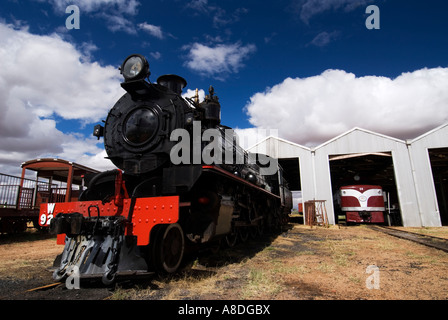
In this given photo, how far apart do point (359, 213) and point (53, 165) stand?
50.4 ft

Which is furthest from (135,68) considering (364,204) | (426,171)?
(426,171)

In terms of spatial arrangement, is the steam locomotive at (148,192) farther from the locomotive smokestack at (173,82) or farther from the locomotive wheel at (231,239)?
the locomotive wheel at (231,239)

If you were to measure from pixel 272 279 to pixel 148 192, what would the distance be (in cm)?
228

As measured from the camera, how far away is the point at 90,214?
3.97 m

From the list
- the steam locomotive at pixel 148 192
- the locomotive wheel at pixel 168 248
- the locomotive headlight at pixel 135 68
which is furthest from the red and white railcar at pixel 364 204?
the locomotive headlight at pixel 135 68

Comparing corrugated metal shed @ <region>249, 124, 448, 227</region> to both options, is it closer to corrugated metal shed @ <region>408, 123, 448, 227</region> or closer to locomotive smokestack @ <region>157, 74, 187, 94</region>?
corrugated metal shed @ <region>408, 123, 448, 227</region>

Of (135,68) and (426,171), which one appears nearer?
(135,68)

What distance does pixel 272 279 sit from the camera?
3.85m

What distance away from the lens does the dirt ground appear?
3186 millimetres

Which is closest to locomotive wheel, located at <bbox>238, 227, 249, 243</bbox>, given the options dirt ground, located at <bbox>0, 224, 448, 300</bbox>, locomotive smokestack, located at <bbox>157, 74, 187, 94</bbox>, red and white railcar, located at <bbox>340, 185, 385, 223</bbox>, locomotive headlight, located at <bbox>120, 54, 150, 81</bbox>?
dirt ground, located at <bbox>0, 224, 448, 300</bbox>

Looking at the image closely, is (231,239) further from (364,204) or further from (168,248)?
(364,204)
